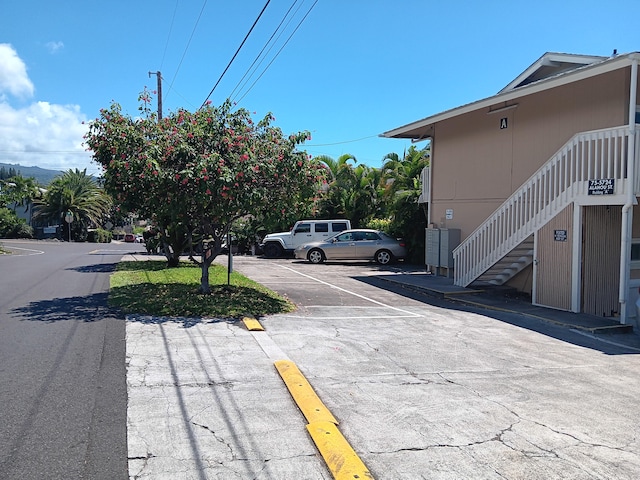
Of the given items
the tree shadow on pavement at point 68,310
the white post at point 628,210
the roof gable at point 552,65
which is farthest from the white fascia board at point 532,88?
the tree shadow on pavement at point 68,310

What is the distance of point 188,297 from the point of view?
36.6 feet

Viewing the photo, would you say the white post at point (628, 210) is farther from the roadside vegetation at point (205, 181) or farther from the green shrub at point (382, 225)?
the green shrub at point (382, 225)

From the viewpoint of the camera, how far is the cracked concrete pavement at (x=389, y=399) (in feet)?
13.5

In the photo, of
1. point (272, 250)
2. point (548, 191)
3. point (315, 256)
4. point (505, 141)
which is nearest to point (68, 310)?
point (548, 191)

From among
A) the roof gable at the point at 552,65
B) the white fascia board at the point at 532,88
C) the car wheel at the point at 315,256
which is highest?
the roof gable at the point at 552,65

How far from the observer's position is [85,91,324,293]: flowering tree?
9797mm

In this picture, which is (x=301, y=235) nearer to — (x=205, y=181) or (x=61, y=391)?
(x=205, y=181)

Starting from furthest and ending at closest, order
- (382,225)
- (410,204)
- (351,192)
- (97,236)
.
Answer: (97,236), (351,192), (382,225), (410,204)

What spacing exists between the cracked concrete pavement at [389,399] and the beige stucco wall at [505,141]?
573 centimetres

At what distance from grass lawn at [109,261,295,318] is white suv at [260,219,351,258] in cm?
905

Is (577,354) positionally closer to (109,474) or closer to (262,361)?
(262,361)

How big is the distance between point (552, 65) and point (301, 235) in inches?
520

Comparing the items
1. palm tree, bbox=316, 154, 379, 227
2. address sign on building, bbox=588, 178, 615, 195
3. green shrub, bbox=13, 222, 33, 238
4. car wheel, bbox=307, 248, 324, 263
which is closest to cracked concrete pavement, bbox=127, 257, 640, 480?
address sign on building, bbox=588, 178, 615, 195

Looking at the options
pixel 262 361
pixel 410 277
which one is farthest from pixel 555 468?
pixel 410 277
